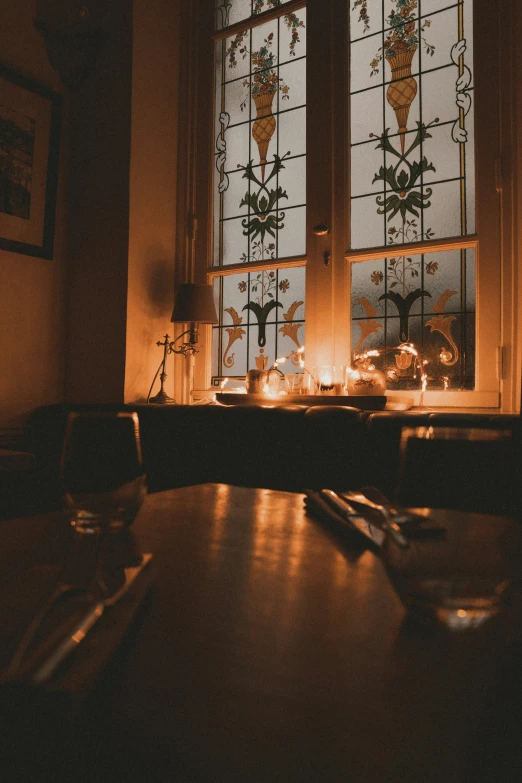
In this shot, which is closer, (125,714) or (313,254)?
(125,714)

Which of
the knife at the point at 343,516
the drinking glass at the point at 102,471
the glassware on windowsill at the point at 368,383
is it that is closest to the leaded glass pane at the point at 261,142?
the glassware on windowsill at the point at 368,383

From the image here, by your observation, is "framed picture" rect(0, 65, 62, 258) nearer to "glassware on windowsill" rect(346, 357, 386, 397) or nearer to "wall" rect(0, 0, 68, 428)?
"wall" rect(0, 0, 68, 428)

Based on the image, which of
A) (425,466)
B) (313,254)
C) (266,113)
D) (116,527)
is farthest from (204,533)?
(266,113)

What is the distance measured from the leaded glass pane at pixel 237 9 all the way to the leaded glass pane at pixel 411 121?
2.08 feet

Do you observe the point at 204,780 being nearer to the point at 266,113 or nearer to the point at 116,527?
the point at 116,527

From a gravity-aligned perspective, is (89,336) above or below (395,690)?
above

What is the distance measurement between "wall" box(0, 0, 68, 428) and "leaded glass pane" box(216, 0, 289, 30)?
1.13m

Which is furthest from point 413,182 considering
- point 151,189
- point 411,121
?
point 151,189

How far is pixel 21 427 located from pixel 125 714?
3.36 metres

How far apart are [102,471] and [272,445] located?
5.25 feet

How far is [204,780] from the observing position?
24 cm

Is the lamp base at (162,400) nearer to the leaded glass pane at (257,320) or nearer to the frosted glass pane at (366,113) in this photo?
the leaded glass pane at (257,320)

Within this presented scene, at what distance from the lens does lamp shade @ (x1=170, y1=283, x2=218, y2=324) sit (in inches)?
126

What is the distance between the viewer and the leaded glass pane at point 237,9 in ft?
11.8
